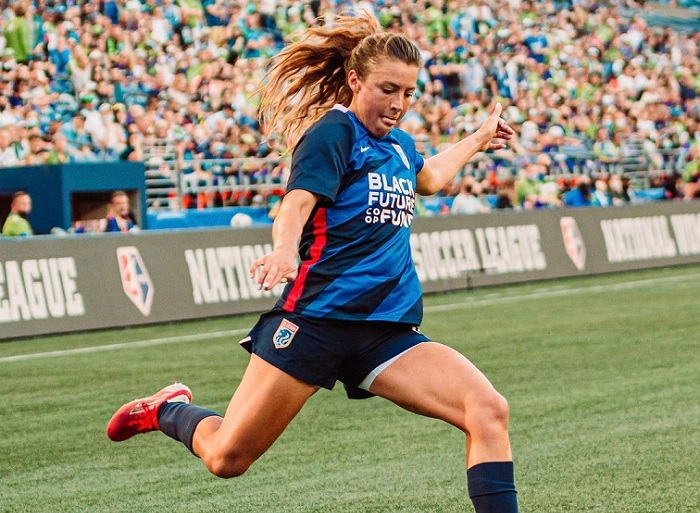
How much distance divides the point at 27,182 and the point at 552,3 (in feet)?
66.0

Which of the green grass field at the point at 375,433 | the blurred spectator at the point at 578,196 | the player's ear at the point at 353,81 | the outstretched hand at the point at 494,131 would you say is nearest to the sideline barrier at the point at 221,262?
the green grass field at the point at 375,433

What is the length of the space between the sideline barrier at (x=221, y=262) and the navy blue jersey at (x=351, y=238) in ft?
30.9

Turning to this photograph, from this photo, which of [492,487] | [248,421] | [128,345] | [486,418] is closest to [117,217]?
[128,345]

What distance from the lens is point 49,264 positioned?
1395 centimetres

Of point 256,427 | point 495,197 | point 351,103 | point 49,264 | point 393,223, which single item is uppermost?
point 351,103

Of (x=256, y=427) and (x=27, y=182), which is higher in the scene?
(x=256, y=427)

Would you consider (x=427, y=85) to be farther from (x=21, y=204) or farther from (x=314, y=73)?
(x=314, y=73)

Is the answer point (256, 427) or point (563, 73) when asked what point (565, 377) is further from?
point (563, 73)

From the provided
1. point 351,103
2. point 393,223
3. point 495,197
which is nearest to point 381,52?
point 351,103

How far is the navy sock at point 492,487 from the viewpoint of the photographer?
4488 mm

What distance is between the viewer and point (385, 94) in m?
4.75

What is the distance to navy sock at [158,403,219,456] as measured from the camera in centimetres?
521

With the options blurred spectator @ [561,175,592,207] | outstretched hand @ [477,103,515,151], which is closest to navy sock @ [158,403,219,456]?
outstretched hand @ [477,103,515,151]

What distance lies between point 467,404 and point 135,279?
34.8 ft
